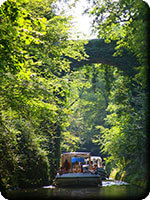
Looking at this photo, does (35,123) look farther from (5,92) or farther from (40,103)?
(5,92)

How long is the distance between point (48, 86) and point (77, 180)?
4.14 m

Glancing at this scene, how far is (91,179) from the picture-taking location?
1040cm

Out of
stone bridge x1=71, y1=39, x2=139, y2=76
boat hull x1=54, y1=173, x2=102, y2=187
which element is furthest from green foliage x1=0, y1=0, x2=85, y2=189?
stone bridge x1=71, y1=39, x2=139, y2=76

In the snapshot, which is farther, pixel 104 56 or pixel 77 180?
pixel 104 56

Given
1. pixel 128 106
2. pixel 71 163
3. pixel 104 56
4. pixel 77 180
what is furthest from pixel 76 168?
pixel 104 56

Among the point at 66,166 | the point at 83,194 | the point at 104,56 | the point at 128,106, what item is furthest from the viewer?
the point at 104,56

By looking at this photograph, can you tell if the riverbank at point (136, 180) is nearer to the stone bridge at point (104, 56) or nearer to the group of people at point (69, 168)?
the group of people at point (69, 168)

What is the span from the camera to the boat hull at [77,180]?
1020 cm

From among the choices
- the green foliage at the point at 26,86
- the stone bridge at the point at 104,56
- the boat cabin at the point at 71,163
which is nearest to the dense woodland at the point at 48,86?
the green foliage at the point at 26,86

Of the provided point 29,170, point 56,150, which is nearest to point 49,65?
point 29,170

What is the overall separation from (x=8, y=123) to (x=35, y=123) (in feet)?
3.08

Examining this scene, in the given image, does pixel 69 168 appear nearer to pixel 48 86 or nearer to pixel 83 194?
pixel 83 194

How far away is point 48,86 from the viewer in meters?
8.11

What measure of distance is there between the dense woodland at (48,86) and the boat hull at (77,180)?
3.44 feet
